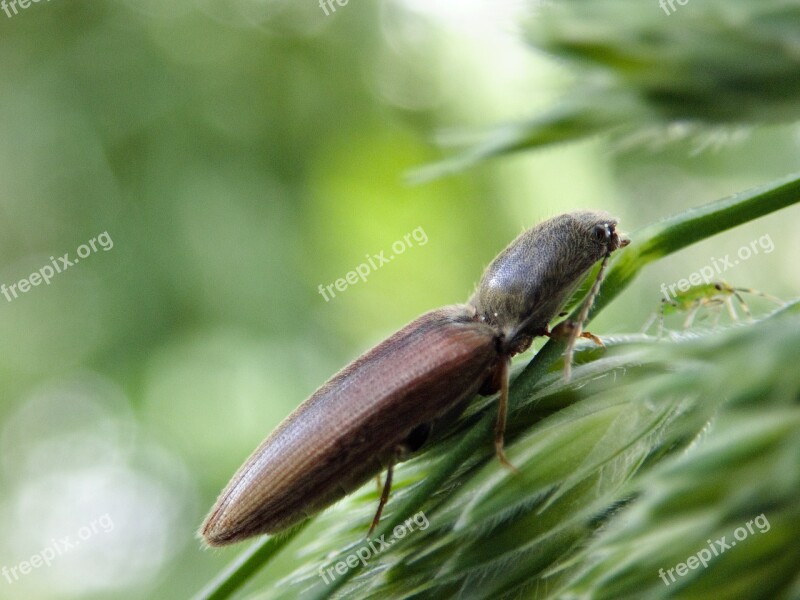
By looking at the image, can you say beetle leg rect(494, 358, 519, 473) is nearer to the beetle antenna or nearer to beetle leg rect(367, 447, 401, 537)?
the beetle antenna

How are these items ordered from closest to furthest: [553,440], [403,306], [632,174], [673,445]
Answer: [673,445] → [553,440] → [403,306] → [632,174]

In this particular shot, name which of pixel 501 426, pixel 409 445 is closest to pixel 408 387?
pixel 409 445

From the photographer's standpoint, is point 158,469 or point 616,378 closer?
point 616,378

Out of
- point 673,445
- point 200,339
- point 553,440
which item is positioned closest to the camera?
point 673,445

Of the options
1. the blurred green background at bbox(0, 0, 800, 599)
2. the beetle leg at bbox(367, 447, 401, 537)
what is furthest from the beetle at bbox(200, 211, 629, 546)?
the blurred green background at bbox(0, 0, 800, 599)

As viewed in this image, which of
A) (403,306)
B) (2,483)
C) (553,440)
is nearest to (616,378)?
(553,440)

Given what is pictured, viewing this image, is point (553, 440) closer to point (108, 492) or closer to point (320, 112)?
point (320, 112)

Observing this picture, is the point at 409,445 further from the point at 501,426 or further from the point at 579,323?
the point at 579,323
